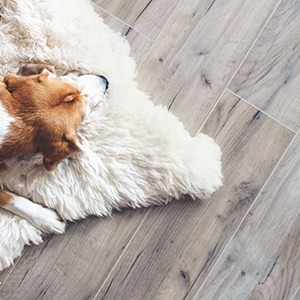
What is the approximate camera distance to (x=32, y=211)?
1714 mm

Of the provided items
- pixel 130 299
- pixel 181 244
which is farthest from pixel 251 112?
pixel 130 299

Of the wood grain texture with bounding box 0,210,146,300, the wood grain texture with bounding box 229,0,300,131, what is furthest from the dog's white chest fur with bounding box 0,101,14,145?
the wood grain texture with bounding box 229,0,300,131

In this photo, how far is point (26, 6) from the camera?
178 centimetres

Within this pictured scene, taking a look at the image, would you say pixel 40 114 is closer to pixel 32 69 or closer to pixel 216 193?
pixel 32 69

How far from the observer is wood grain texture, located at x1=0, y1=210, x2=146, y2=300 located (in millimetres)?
1774

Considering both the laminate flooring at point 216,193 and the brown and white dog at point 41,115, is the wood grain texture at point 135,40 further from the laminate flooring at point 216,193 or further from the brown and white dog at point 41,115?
the brown and white dog at point 41,115

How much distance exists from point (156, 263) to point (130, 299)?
153 mm

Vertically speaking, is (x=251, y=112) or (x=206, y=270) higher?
(x=251, y=112)

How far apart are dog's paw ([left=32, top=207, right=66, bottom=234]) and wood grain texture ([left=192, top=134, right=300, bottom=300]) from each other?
52cm

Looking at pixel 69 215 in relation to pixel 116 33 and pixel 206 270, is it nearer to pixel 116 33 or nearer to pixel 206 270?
pixel 206 270

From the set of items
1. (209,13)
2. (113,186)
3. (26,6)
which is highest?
(209,13)

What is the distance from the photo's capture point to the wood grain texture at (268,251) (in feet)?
5.88

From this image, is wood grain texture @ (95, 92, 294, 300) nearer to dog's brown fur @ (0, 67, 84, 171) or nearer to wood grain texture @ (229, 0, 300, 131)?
wood grain texture @ (229, 0, 300, 131)

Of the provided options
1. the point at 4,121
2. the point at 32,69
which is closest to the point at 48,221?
the point at 4,121
